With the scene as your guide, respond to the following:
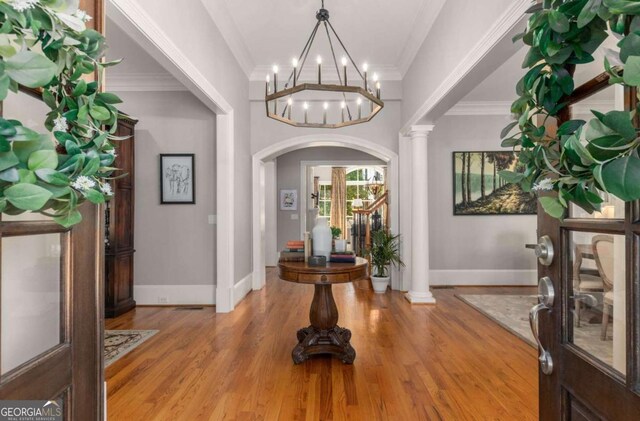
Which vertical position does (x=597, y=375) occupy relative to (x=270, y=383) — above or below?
above

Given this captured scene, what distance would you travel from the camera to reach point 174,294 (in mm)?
4422

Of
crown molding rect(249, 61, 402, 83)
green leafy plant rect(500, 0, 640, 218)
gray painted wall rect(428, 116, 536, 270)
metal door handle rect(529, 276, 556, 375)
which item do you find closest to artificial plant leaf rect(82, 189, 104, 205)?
green leafy plant rect(500, 0, 640, 218)

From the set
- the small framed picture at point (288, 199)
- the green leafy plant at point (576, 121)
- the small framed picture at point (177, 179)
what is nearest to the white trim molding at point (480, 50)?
the green leafy plant at point (576, 121)

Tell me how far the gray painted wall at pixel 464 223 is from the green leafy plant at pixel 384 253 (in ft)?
2.77

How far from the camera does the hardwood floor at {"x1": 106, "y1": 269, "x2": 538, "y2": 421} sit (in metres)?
2.04

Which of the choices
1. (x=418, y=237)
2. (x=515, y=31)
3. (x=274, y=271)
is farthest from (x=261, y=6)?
(x=274, y=271)

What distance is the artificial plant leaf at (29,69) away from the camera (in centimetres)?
55

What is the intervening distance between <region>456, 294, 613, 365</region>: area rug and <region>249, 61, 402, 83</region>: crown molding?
10.5ft

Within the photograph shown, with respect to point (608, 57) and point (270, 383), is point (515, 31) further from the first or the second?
point (270, 383)

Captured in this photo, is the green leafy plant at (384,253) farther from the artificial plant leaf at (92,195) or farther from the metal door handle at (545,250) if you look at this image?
the artificial plant leaf at (92,195)

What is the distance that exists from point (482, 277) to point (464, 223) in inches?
34.8

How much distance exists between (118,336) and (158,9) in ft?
9.17

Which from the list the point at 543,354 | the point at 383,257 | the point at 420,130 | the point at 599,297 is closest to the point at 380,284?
the point at 383,257

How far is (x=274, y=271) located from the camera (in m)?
7.01
